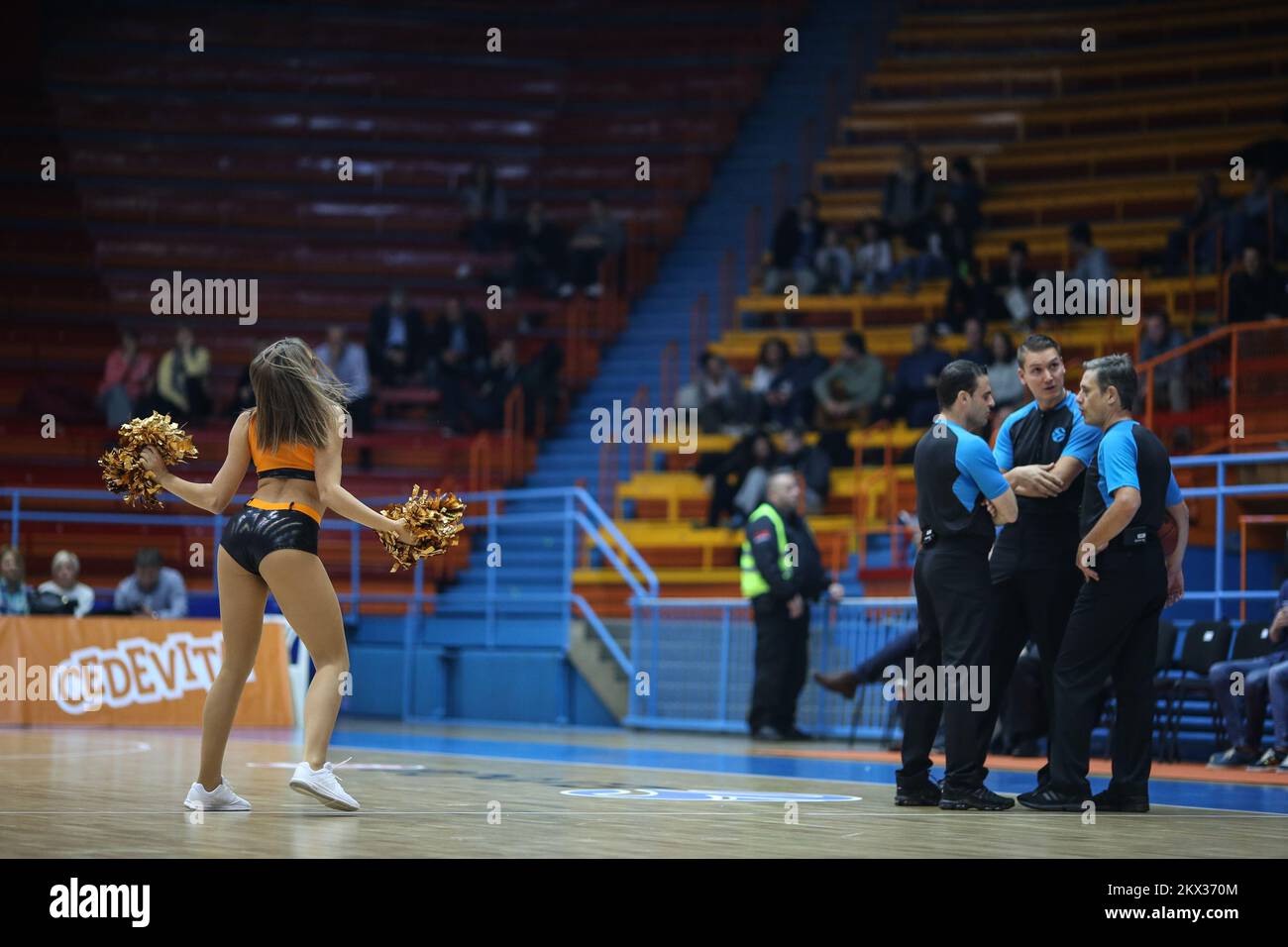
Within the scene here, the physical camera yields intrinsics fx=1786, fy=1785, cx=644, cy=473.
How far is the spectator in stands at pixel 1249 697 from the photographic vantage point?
40.6 ft

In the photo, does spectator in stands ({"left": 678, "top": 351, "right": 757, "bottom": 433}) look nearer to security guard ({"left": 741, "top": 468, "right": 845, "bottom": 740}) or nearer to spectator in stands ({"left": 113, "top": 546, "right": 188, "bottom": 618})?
security guard ({"left": 741, "top": 468, "right": 845, "bottom": 740})

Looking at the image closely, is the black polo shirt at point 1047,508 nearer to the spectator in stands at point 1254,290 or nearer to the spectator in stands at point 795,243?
the spectator in stands at point 1254,290

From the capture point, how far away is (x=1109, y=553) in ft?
28.7

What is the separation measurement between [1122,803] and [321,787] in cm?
394

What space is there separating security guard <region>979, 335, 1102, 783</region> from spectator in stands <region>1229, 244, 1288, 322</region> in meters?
10.3

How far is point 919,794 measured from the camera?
352 inches

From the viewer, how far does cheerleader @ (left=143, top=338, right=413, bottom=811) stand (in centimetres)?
772

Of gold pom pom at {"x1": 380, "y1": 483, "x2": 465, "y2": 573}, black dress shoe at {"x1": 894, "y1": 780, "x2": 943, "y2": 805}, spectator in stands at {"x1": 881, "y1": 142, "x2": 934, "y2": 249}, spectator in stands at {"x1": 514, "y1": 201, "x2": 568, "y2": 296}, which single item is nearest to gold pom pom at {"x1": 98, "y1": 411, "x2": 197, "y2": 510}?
gold pom pom at {"x1": 380, "y1": 483, "x2": 465, "y2": 573}

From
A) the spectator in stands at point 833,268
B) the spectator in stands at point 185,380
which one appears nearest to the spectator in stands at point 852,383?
the spectator in stands at point 833,268

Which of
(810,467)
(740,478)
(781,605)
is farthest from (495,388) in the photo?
(781,605)

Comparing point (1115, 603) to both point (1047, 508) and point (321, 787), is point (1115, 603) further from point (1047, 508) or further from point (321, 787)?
point (321, 787)

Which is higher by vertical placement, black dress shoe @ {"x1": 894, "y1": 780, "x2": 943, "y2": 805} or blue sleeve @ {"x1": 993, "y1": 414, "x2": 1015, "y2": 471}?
blue sleeve @ {"x1": 993, "y1": 414, "x2": 1015, "y2": 471}

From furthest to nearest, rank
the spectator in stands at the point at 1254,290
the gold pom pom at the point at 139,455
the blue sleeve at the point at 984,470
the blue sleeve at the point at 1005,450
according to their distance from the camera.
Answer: the spectator in stands at the point at 1254,290 → the blue sleeve at the point at 1005,450 → the blue sleeve at the point at 984,470 → the gold pom pom at the point at 139,455

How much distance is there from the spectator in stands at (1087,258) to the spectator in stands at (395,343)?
8614 mm
